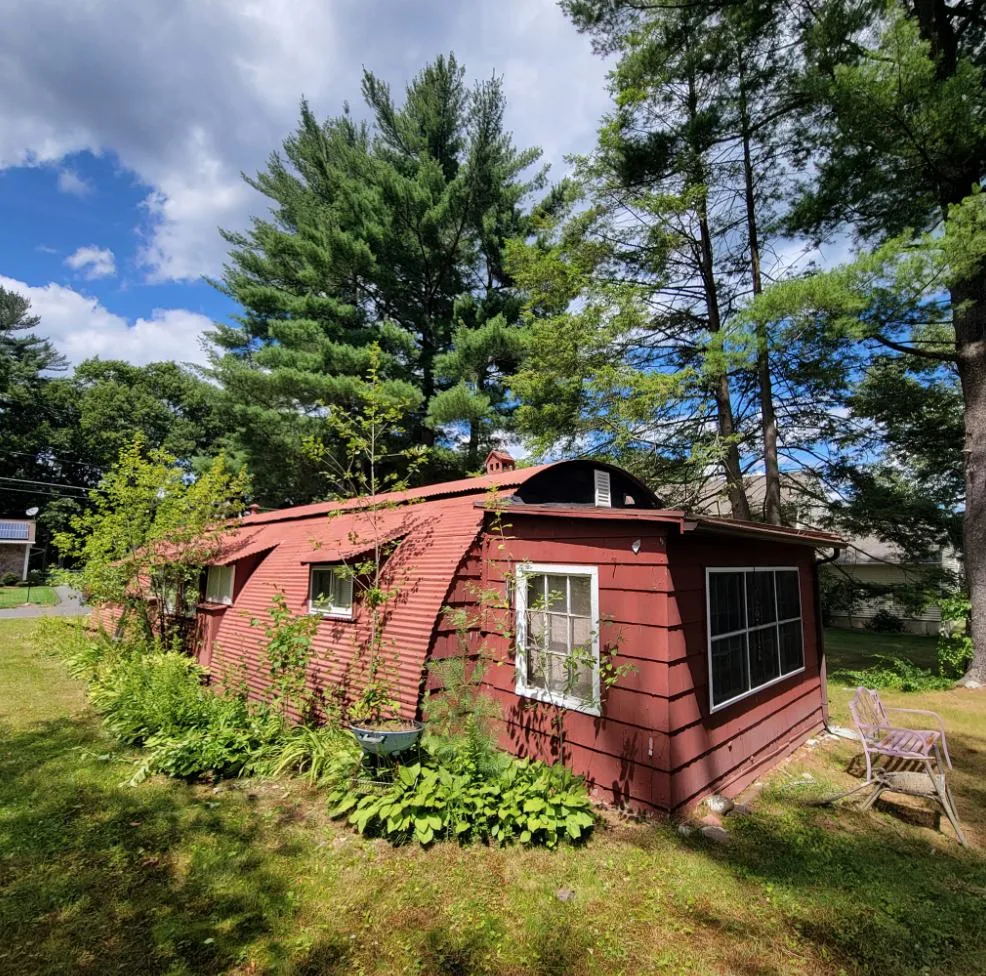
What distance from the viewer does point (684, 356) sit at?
526 inches

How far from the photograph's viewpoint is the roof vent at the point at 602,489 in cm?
797

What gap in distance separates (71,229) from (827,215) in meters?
17.0

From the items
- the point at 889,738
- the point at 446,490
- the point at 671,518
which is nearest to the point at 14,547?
the point at 446,490

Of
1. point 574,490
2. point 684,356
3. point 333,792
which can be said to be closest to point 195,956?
point 333,792

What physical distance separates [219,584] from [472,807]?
729cm

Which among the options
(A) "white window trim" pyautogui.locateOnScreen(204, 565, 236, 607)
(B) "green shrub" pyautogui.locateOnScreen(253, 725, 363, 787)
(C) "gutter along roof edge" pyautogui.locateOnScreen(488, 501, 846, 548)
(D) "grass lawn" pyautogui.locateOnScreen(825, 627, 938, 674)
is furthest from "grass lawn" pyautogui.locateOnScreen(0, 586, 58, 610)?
(D) "grass lawn" pyautogui.locateOnScreen(825, 627, 938, 674)

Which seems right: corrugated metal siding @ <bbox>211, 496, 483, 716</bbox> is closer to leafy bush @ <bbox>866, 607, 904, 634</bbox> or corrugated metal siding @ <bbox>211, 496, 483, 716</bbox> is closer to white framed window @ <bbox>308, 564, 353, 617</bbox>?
white framed window @ <bbox>308, 564, 353, 617</bbox>

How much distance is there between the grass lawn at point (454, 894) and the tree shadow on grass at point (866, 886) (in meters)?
0.01

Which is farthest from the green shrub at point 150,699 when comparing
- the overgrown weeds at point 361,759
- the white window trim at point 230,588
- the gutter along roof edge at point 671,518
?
the gutter along roof edge at point 671,518

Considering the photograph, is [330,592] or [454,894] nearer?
[454,894]

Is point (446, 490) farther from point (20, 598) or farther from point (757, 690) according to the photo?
point (20, 598)

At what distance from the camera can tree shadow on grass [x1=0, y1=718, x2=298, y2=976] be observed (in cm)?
298

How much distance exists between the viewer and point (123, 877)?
3.67m

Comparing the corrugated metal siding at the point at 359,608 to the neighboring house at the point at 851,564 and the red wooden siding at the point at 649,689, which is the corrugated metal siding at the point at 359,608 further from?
the neighboring house at the point at 851,564
